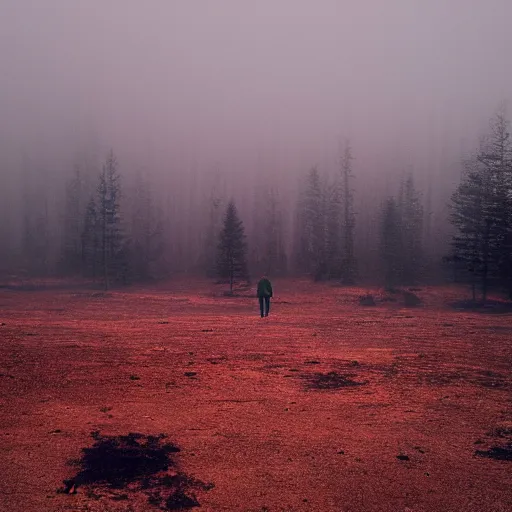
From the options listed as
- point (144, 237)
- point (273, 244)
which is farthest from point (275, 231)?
point (144, 237)

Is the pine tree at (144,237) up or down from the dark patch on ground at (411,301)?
up

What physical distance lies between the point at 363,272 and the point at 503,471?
51870 mm

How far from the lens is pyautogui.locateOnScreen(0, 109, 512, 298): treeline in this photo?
34094 millimetres

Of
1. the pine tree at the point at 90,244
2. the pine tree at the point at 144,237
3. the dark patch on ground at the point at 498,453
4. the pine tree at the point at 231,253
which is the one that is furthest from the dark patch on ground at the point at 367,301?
the pine tree at the point at 90,244

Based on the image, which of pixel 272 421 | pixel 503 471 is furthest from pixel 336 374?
pixel 503 471

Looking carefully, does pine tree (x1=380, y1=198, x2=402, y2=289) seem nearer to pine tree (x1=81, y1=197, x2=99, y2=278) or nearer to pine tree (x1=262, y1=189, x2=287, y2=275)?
pine tree (x1=262, y1=189, x2=287, y2=275)

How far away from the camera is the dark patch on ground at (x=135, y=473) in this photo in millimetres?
5254

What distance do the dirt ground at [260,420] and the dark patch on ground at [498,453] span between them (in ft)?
0.10

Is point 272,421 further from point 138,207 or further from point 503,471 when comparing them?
point 138,207

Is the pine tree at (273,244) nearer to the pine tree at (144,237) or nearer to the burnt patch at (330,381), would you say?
the pine tree at (144,237)

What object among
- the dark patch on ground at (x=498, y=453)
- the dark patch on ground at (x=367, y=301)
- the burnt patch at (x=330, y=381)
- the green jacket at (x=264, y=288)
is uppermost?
the green jacket at (x=264, y=288)

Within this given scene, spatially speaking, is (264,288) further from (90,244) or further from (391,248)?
(90,244)

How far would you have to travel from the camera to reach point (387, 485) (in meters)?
5.64

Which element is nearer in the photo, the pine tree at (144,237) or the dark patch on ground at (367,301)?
the dark patch on ground at (367,301)
